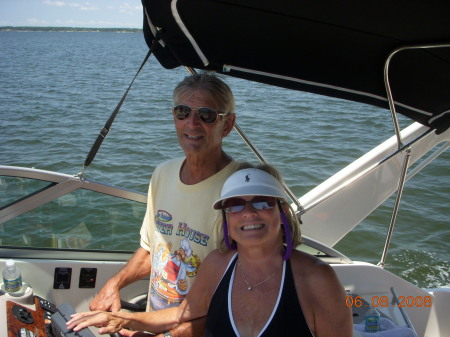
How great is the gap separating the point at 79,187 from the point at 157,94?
12400mm

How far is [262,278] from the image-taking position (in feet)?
5.82

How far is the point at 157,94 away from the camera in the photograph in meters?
15.0

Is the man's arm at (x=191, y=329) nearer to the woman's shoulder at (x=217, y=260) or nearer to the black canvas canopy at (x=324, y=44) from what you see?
the woman's shoulder at (x=217, y=260)

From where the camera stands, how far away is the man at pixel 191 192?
2.01 meters

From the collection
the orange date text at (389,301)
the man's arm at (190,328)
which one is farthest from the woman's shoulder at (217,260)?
the orange date text at (389,301)

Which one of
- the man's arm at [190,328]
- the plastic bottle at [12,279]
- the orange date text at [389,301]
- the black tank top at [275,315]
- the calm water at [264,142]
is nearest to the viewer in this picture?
the black tank top at [275,315]

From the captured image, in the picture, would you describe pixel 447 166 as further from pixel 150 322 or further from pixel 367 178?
pixel 150 322

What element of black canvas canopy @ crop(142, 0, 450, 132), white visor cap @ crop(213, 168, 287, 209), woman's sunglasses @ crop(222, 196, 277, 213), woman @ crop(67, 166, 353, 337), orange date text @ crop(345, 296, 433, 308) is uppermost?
black canvas canopy @ crop(142, 0, 450, 132)

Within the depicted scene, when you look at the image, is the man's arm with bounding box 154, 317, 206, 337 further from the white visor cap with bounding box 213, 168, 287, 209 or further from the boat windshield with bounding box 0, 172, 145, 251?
the boat windshield with bounding box 0, 172, 145, 251

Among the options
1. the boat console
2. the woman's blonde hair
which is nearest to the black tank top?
the woman's blonde hair

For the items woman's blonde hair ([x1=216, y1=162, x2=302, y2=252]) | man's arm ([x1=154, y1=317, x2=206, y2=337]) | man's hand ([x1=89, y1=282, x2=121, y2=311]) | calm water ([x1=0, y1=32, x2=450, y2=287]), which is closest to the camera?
woman's blonde hair ([x1=216, y1=162, x2=302, y2=252])

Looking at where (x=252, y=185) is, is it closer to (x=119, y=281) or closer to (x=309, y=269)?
(x=309, y=269)

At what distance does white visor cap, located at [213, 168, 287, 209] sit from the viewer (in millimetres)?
1713

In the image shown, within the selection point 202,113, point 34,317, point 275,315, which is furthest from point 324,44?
point 34,317
